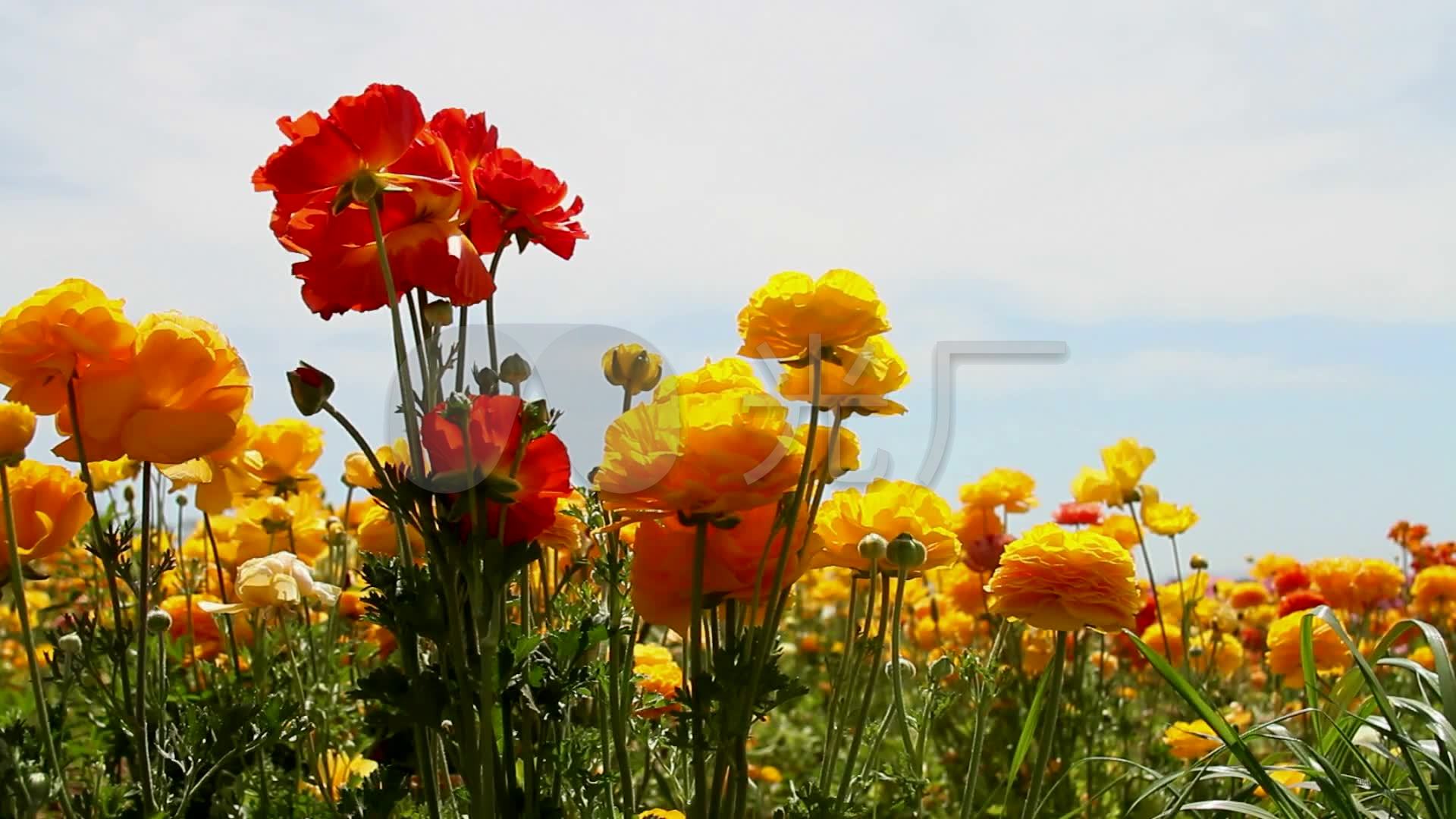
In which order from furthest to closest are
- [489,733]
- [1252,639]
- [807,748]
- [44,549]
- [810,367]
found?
[1252,639], [807,748], [44,549], [810,367], [489,733]

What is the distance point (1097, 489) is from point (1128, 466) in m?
0.08

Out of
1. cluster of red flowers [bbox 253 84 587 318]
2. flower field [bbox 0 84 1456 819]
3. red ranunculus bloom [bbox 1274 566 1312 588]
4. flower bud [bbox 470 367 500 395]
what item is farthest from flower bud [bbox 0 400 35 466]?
red ranunculus bloom [bbox 1274 566 1312 588]

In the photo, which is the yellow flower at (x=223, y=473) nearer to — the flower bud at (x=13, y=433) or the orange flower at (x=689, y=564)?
the flower bud at (x=13, y=433)

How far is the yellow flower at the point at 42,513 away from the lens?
1.45 m

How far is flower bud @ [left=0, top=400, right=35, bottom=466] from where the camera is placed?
131 centimetres

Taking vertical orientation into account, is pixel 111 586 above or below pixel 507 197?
below

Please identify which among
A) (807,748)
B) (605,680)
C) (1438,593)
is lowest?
(807,748)

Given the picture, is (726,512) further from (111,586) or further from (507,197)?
(111,586)

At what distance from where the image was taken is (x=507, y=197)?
1.04 meters

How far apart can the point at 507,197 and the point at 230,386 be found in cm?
39

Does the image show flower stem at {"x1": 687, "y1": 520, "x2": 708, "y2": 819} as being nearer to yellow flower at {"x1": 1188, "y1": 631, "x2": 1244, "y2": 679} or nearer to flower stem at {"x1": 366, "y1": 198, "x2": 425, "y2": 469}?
flower stem at {"x1": 366, "y1": 198, "x2": 425, "y2": 469}

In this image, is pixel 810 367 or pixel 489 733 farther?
pixel 810 367

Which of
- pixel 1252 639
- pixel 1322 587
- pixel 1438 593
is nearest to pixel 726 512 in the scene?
pixel 1322 587

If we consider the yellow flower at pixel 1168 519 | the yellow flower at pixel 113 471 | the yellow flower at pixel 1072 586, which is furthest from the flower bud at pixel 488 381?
the yellow flower at pixel 1168 519
